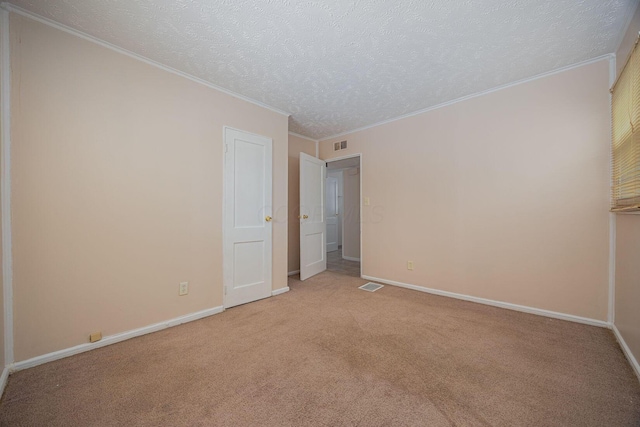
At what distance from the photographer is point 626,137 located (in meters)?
1.82

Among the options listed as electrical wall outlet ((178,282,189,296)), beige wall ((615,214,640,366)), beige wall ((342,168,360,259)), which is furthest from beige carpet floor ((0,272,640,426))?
beige wall ((342,168,360,259))

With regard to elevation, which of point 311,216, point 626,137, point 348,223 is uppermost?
point 626,137

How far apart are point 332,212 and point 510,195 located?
474 cm

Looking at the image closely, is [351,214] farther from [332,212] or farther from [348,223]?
[332,212]

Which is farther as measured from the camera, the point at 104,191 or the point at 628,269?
the point at 104,191

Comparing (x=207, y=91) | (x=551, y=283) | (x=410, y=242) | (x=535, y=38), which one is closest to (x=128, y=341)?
(x=207, y=91)

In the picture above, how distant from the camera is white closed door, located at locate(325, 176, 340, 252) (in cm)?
693

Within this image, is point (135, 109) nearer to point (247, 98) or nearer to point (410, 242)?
point (247, 98)


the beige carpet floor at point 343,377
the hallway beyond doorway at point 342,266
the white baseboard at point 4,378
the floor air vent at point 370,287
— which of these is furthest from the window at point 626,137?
the white baseboard at point 4,378

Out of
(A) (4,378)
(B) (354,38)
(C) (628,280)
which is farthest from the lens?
(B) (354,38)

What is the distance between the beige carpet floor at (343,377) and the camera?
4.28 ft

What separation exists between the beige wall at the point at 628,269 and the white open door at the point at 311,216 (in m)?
3.34

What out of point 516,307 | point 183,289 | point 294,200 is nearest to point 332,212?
point 294,200

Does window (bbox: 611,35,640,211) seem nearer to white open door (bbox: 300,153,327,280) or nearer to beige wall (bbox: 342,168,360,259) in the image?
white open door (bbox: 300,153,327,280)
